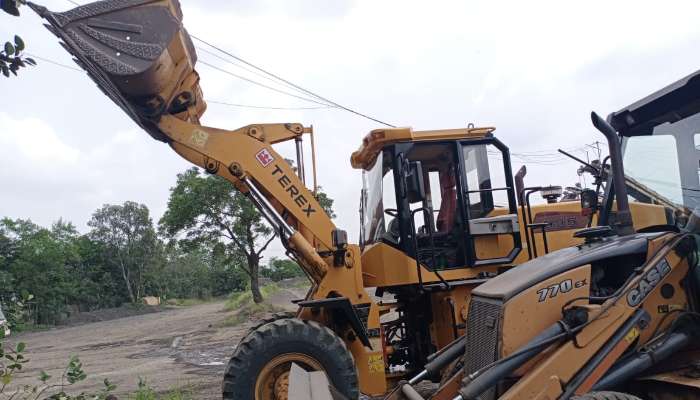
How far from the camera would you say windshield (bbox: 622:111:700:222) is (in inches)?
157

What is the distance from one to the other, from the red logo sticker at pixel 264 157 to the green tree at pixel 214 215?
1731 centimetres

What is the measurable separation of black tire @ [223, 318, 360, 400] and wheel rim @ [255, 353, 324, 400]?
0.03 meters

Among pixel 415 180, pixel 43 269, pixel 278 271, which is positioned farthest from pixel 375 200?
pixel 278 271

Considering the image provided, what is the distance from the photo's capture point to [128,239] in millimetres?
60156

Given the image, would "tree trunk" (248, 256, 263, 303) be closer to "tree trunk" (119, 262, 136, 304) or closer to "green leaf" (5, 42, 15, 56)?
"green leaf" (5, 42, 15, 56)

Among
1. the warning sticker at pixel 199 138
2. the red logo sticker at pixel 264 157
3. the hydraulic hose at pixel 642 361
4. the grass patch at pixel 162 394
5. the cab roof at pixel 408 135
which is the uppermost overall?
the warning sticker at pixel 199 138

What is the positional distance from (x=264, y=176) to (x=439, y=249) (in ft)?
7.02

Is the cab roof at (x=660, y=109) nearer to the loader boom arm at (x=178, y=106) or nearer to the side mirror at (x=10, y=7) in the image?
the loader boom arm at (x=178, y=106)

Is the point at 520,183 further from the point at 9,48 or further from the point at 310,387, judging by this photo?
the point at 9,48

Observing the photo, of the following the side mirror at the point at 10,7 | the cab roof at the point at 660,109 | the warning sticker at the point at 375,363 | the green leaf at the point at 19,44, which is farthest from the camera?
the warning sticker at the point at 375,363

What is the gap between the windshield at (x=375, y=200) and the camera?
6.44 meters

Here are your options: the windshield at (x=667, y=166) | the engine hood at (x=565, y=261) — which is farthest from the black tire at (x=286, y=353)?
the windshield at (x=667, y=166)

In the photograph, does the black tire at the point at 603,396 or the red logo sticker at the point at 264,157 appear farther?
the red logo sticker at the point at 264,157

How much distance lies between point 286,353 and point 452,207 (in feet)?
8.31
